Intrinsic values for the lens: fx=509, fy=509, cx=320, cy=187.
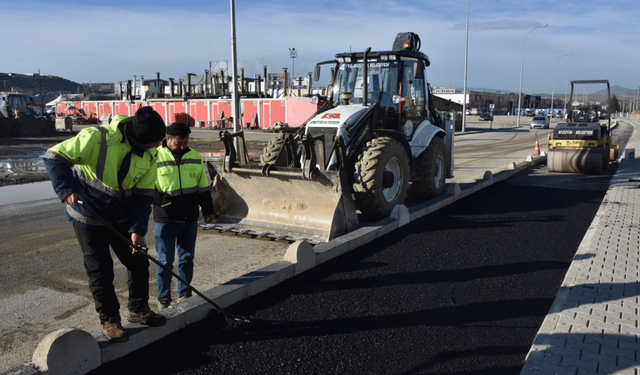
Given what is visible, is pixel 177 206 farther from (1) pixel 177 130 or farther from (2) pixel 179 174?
(1) pixel 177 130

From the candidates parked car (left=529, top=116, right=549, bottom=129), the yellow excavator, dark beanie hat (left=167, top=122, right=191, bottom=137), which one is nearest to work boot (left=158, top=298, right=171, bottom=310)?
dark beanie hat (left=167, top=122, right=191, bottom=137)

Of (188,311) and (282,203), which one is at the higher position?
(282,203)

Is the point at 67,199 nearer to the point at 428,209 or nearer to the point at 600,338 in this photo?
the point at 600,338

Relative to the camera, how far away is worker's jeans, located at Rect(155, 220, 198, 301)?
465cm

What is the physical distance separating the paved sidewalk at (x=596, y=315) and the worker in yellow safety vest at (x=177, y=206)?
3050 mm

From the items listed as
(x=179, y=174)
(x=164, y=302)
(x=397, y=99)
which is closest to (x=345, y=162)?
(x=397, y=99)

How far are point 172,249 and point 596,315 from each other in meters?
3.92

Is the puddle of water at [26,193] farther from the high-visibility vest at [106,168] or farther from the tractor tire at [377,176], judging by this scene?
the high-visibility vest at [106,168]

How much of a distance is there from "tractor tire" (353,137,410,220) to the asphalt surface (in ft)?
1.67

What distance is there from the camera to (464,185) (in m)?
11.7

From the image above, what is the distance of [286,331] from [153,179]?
1663 mm

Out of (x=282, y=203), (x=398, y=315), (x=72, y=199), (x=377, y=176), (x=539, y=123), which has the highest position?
(x=539, y=123)

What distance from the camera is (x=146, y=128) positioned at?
11.8 feet

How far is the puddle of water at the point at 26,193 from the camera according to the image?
1061 centimetres
